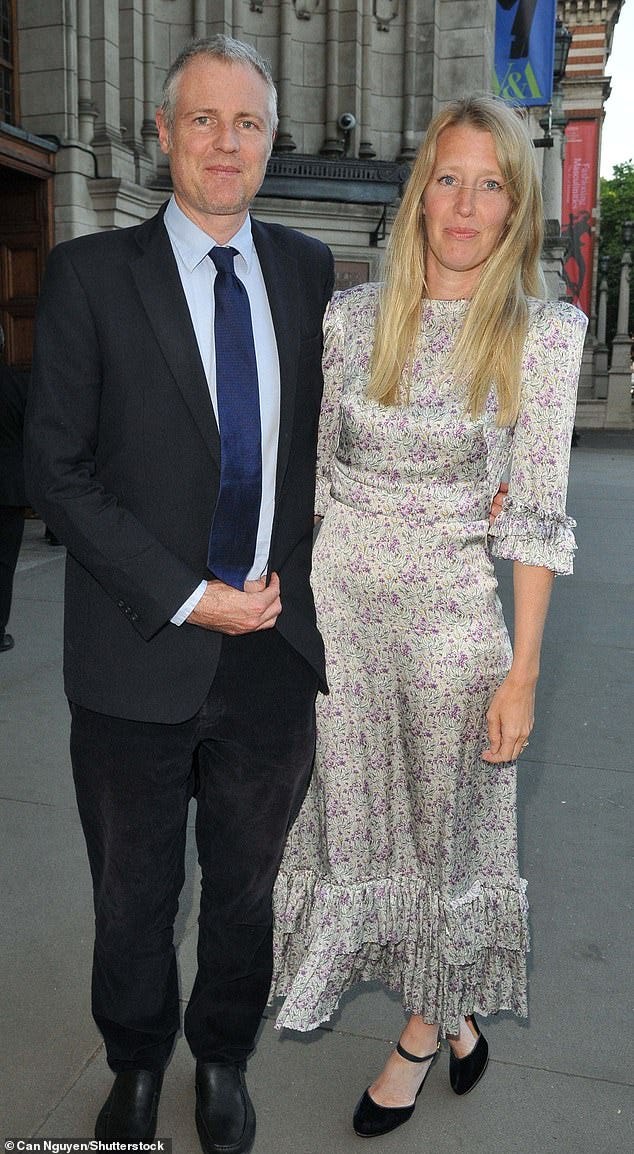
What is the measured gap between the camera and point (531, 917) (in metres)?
3.51

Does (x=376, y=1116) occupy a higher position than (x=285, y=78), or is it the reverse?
(x=285, y=78)

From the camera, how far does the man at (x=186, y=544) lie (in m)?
2.06

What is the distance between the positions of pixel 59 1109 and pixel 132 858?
2.57 feet

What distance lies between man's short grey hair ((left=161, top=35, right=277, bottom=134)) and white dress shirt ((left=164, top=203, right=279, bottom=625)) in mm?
201

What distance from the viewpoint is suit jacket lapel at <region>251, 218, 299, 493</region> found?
7.28 ft

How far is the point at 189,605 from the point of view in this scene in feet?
6.84

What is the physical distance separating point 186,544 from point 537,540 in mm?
754

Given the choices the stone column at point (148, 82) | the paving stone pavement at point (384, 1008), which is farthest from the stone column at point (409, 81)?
the paving stone pavement at point (384, 1008)

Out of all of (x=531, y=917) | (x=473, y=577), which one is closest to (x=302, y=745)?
(x=473, y=577)

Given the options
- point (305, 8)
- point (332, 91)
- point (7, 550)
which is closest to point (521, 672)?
point (7, 550)

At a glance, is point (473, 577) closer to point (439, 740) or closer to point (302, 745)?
point (439, 740)

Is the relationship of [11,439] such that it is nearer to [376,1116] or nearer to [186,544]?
[186,544]

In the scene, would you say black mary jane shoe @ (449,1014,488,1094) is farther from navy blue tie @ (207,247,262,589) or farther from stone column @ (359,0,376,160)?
stone column @ (359,0,376,160)

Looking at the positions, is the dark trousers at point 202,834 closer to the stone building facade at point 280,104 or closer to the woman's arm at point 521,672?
the woman's arm at point 521,672
